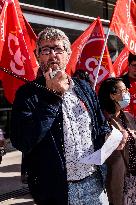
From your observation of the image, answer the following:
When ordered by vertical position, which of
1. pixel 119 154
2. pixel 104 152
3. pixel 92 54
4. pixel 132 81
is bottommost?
pixel 119 154

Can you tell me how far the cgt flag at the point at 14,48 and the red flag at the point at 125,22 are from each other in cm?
120

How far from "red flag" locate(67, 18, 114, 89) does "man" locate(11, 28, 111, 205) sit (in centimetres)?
280

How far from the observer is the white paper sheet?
2.04 meters

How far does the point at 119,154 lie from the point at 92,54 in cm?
193

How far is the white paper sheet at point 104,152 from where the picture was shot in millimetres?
2041

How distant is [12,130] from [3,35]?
215 cm

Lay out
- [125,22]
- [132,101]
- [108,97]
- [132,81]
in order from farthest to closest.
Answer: [125,22], [132,81], [132,101], [108,97]

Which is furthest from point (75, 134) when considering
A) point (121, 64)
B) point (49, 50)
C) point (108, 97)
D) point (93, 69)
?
point (121, 64)

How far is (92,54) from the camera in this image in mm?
5043

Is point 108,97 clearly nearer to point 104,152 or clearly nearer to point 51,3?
point 104,152

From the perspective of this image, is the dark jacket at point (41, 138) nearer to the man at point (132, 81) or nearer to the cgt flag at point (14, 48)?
the cgt flag at point (14, 48)

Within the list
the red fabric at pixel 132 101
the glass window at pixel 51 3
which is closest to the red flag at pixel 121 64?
the red fabric at pixel 132 101

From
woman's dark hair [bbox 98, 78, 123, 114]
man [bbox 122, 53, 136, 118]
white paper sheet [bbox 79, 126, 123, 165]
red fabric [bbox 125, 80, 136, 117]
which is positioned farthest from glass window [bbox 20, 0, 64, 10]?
white paper sheet [bbox 79, 126, 123, 165]

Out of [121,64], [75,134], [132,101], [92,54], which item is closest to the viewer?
[75,134]
